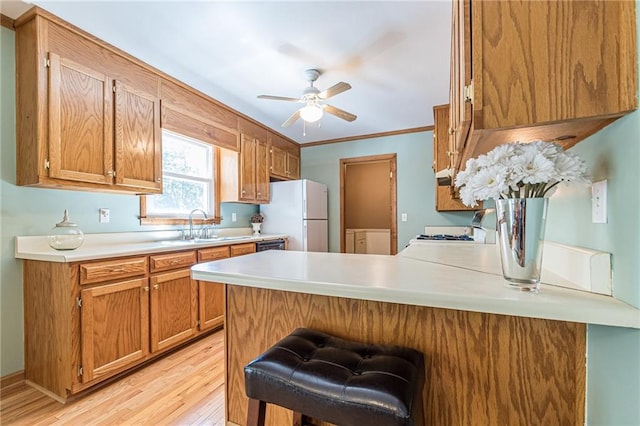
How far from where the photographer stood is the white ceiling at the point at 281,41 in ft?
5.77

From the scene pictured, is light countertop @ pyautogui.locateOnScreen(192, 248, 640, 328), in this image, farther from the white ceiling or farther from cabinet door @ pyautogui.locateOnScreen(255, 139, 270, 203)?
cabinet door @ pyautogui.locateOnScreen(255, 139, 270, 203)

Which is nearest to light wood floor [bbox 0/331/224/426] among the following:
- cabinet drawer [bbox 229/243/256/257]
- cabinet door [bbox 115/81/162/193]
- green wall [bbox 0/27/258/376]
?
green wall [bbox 0/27/258/376]

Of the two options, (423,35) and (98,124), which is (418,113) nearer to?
(423,35)

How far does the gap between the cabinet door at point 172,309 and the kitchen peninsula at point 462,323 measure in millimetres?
1350

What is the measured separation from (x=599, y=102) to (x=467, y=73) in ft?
1.05

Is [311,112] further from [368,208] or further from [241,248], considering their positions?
[368,208]

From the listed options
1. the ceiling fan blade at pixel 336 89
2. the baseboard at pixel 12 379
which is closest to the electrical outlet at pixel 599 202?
the ceiling fan blade at pixel 336 89

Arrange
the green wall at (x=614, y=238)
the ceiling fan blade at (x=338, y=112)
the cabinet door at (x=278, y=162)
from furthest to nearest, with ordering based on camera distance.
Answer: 1. the cabinet door at (x=278, y=162)
2. the ceiling fan blade at (x=338, y=112)
3. the green wall at (x=614, y=238)

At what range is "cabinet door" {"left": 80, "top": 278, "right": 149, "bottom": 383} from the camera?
Answer: 1776 mm

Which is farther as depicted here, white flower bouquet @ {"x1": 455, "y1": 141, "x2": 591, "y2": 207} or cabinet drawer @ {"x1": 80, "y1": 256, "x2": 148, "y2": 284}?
cabinet drawer @ {"x1": 80, "y1": 256, "x2": 148, "y2": 284}

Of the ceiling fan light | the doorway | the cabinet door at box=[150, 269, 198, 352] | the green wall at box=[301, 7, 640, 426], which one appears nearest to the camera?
the green wall at box=[301, 7, 640, 426]

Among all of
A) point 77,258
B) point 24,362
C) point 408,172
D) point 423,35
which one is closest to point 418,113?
point 408,172

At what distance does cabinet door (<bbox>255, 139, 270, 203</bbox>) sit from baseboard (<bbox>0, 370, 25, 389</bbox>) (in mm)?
2640

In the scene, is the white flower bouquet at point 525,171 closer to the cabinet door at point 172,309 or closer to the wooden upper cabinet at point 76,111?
the cabinet door at point 172,309
